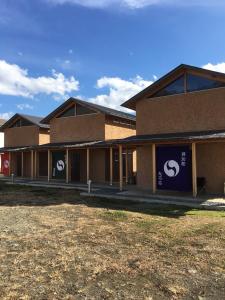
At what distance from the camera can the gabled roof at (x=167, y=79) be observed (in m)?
15.8

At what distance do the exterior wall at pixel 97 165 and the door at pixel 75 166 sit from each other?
1234mm

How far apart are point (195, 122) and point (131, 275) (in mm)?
11895

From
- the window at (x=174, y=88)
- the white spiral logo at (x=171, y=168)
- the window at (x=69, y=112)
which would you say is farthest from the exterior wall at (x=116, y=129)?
the white spiral logo at (x=171, y=168)

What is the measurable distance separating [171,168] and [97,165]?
8.70 meters

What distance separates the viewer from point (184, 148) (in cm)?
1485

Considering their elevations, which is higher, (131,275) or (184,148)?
(184,148)

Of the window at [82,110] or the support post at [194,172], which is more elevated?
the window at [82,110]

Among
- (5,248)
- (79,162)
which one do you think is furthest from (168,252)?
(79,162)

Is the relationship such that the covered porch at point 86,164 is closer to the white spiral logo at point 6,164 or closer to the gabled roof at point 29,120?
the gabled roof at point 29,120

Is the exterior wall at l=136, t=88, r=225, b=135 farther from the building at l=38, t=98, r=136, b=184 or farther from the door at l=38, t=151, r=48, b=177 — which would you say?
the door at l=38, t=151, r=48, b=177

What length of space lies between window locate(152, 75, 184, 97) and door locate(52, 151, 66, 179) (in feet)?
29.2

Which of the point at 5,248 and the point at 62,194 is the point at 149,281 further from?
the point at 62,194

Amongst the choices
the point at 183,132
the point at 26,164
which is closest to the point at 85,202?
the point at 183,132

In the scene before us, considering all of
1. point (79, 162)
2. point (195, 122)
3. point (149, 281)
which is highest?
point (195, 122)
